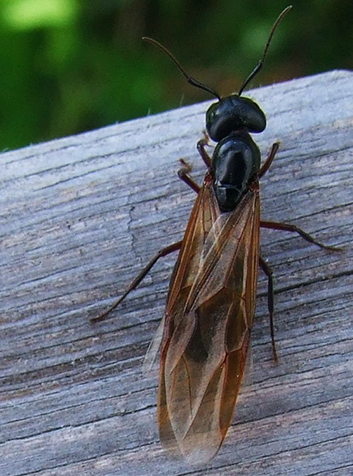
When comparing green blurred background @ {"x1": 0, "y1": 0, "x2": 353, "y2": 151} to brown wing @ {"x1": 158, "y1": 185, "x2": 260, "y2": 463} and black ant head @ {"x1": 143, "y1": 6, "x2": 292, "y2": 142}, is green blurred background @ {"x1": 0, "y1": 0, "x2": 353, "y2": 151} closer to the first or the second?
black ant head @ {"x1": 143, "y1": 6, "x2": 292, "y2": 142}

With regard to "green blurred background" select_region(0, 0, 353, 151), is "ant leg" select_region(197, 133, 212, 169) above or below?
below

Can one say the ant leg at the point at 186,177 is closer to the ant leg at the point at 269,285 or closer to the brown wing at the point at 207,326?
the brown wing at the point at 207,326

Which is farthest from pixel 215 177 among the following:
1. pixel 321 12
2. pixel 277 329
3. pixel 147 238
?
pixel 321 12

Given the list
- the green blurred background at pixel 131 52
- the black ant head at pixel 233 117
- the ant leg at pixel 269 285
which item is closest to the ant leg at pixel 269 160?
the black ant head at pixel 233 117

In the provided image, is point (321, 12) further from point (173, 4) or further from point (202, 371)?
point (202, 371)

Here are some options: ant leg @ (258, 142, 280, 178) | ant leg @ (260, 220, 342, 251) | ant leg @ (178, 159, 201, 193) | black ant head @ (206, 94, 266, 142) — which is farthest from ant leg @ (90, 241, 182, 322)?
black ant head @ (206, 94, 266, 142)

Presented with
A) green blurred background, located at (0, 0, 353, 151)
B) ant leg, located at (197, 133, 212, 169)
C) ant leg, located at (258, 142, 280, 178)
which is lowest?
ant leg, located at (258, 142, 280, 178)
